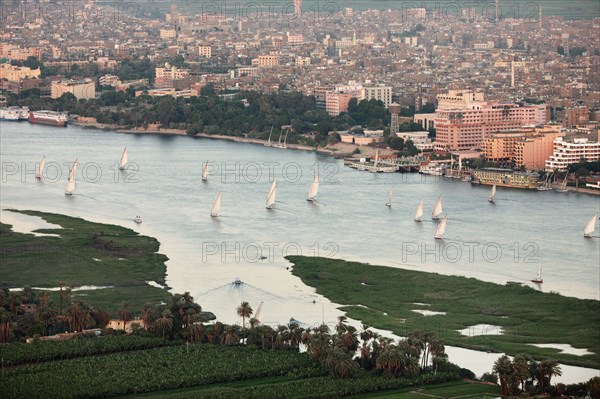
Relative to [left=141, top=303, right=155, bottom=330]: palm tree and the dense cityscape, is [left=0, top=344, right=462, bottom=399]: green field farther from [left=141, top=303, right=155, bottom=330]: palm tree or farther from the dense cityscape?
[left=141, top=303, right=155, bottom=330]: palm tree

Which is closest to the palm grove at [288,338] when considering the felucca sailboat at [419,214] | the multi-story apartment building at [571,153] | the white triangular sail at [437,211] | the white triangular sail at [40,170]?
the felucca sailboat at [419,214]

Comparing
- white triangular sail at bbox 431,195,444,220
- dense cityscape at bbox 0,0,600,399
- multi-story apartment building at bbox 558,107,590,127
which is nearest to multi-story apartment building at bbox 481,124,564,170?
dense cityscape at bbox 0,0,600,399

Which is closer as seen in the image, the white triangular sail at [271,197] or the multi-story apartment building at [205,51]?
the white triangular sail at [271,197]

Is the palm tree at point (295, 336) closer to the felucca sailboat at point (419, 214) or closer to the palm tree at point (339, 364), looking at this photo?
the palm tree at point (339, 364)

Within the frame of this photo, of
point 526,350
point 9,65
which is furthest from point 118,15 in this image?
point 526,350

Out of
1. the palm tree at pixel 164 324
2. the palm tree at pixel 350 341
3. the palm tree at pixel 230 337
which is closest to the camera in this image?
the palm tree at pixel 350 341

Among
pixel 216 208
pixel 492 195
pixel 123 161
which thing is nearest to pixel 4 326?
pixel 216 208

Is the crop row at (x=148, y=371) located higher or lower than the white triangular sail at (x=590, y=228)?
lower

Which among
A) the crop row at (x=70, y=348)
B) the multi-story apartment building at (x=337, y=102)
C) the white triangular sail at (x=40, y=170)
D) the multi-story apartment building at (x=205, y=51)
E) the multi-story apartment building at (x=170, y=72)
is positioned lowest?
the crop row at (x=70, y=348)
